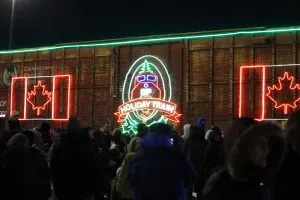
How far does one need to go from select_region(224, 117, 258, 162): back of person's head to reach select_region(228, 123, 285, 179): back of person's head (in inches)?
7.6

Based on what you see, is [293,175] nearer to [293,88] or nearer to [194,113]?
[293,88]

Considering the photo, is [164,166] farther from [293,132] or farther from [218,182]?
[218,182]

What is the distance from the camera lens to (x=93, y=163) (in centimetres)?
752

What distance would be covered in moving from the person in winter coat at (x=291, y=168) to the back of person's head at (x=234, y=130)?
1.39 ft

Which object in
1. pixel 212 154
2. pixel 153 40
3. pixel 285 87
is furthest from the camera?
pixel 153 40

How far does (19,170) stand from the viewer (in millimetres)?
6723

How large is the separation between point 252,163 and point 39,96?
79.5 feet

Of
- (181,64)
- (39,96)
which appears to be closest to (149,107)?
(181,64)

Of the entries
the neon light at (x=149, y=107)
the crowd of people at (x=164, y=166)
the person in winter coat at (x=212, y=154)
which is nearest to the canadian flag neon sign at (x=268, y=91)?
the neon light at (x=149, y=107)

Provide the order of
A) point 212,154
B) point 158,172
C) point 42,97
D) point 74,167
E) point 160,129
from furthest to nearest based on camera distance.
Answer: point 42,97 → point 212,154 → point 74,167 → point 160,129 → point 158,172

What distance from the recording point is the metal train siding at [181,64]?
69.0ft

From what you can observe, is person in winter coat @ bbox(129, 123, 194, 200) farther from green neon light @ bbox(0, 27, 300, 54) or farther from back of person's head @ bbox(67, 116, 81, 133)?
green neon light @ bbox(0, 27, 300, 54)

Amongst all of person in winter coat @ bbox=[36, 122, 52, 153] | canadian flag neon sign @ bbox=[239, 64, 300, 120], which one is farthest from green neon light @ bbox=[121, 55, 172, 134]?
person in winter coat @ bbox=[36, 122, 52, 153]

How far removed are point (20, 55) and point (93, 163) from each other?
2058 cm
